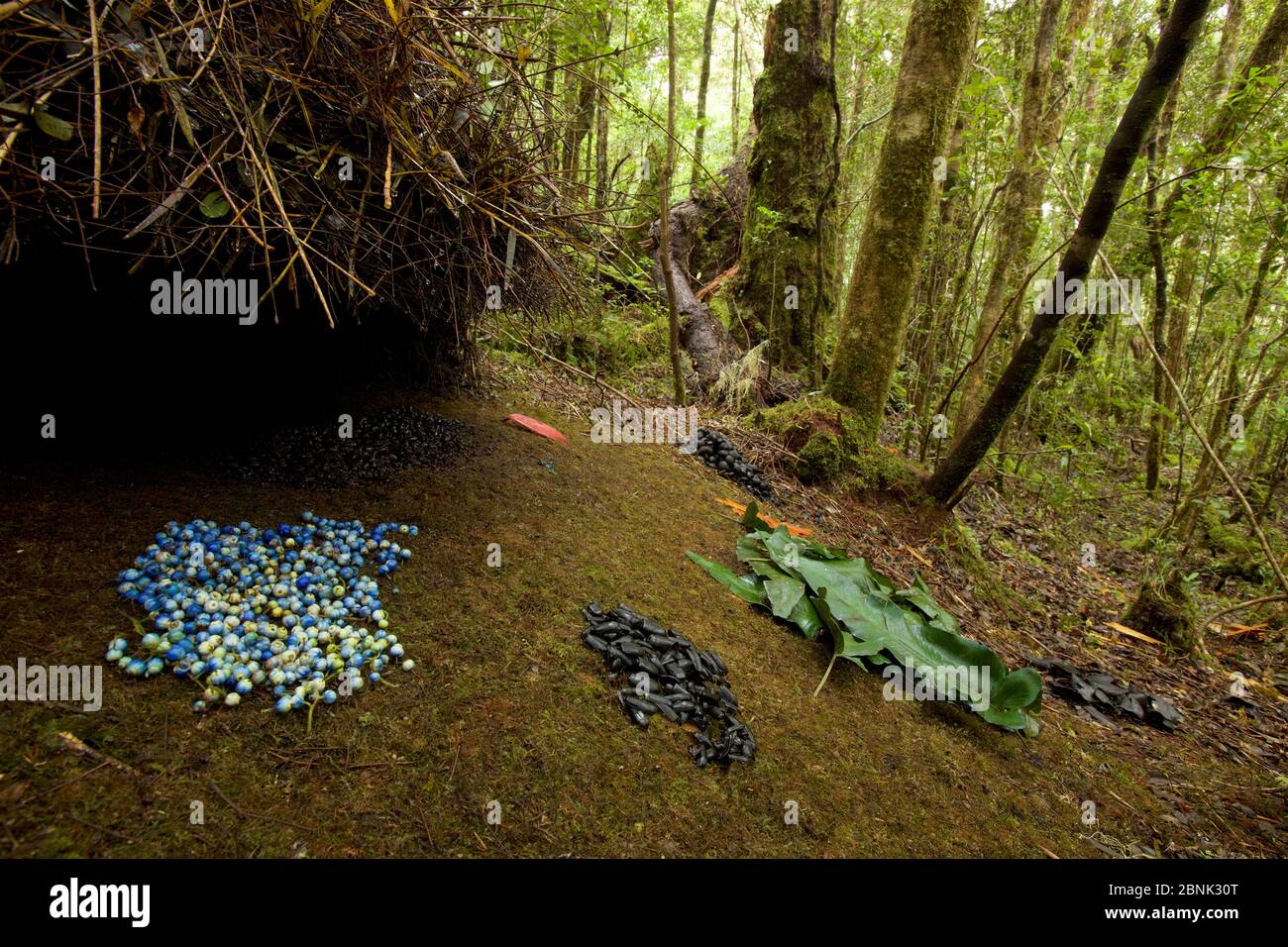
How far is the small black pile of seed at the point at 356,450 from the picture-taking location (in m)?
2.15

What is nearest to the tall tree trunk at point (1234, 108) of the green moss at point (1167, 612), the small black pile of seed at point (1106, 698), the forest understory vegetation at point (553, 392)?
the forest understory vegetation at point (553, 392)

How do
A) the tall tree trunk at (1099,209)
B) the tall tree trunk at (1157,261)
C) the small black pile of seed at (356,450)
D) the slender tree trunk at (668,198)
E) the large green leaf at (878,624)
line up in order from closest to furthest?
the small black pile of seed at (356,450) → the large green leaf at (878,624) → the tall tree trunk at (1099,209) → the slender tree trunk at (668,198) → the tall tree trunk at (1157,261)

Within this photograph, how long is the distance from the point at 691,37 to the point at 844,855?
55.3ft

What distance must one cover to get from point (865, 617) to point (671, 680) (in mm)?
1134

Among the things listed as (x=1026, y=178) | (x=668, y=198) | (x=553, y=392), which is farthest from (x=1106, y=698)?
(x=1026, y=178)

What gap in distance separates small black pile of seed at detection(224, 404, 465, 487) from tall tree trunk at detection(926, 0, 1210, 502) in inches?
138

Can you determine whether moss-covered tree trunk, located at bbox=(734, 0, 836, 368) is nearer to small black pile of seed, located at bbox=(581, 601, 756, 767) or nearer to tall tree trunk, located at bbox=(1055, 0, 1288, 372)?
tall tree trunk, located at bbox=(1055, 0, 1288, 372)

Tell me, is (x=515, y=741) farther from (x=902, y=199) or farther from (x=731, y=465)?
(x=902, y=199)

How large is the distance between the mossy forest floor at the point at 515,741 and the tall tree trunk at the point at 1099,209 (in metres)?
1.96

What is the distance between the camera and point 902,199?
452cm

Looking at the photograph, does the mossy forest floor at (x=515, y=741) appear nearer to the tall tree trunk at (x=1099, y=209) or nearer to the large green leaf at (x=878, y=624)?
the large green leaf at (x=878, y=624)

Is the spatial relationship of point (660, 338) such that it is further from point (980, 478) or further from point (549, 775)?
point (549, 775)

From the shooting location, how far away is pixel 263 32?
5.36 feet
